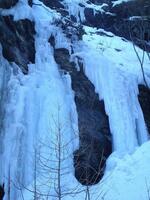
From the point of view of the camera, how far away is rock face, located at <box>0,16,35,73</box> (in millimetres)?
13005

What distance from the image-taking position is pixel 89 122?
13008mm

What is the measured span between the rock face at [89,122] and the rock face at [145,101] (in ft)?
4.99

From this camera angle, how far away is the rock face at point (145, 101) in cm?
1422

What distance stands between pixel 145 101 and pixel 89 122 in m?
2.49

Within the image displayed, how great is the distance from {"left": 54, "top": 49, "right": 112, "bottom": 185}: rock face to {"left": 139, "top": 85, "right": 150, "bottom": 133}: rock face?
1.52 m

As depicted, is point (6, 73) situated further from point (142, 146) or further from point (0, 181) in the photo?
point (142, 146)

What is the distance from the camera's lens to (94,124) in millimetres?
13125

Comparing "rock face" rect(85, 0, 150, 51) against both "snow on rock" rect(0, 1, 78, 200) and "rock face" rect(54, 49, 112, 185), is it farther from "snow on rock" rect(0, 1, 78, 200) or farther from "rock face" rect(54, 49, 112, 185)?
"snow on rock" rect(0, 1, 78, 200)

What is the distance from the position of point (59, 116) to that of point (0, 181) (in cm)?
267

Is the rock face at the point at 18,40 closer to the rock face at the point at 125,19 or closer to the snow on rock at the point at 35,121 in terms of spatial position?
the snow on rock at the point at 35,121

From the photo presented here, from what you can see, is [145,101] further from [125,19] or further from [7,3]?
[125,19]

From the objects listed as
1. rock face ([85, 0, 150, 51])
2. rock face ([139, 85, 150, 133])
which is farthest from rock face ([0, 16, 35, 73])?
rock face ([85, 0, 150, 51])

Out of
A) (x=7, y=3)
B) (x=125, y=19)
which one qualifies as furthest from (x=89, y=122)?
(x=125, y=19)

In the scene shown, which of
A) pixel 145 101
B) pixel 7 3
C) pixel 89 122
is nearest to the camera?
pixel 89 122
